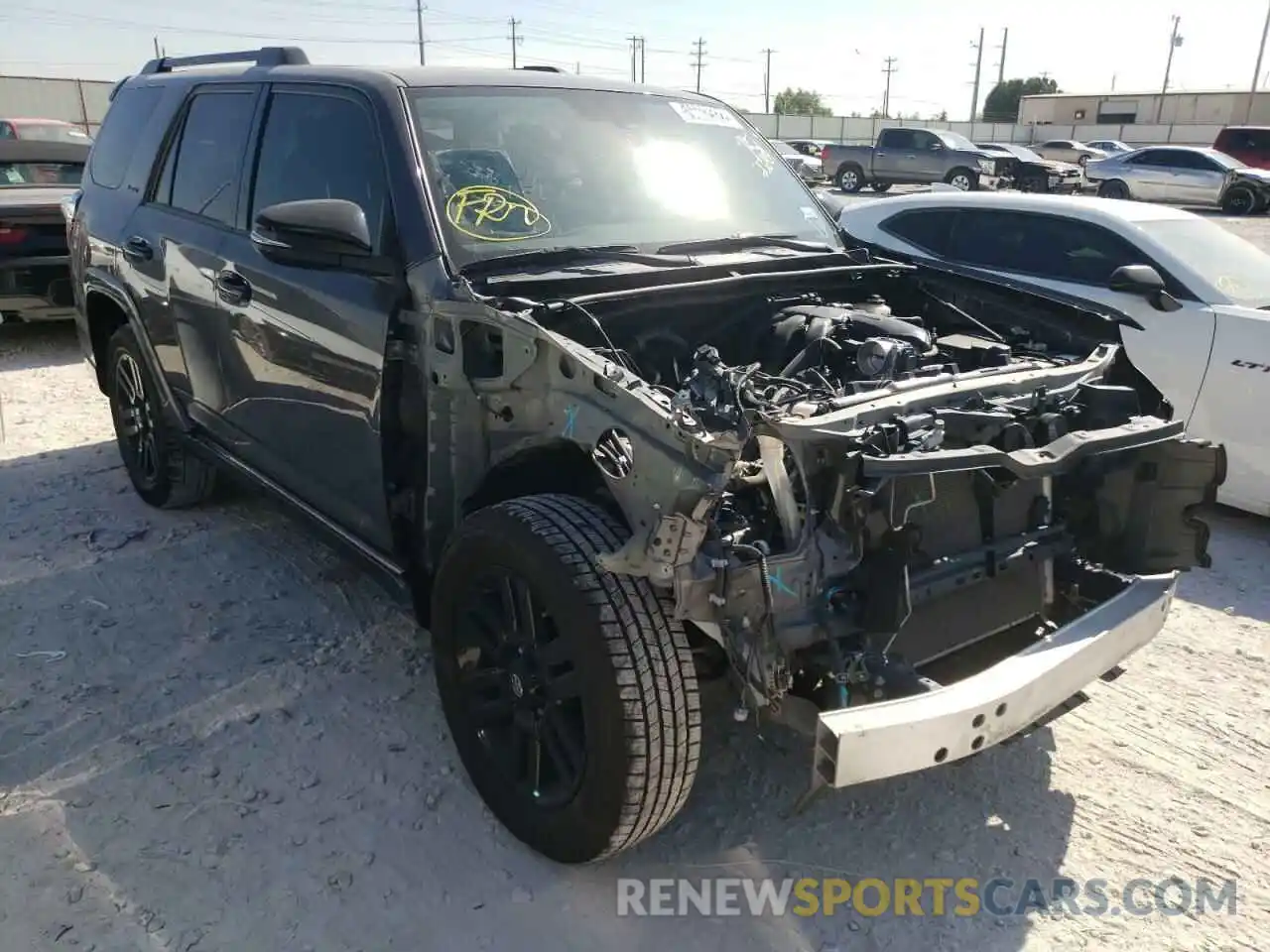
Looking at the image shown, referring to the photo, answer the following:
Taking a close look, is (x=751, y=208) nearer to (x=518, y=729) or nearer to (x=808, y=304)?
(x=808, y=304)

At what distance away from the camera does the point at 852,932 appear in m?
2.53

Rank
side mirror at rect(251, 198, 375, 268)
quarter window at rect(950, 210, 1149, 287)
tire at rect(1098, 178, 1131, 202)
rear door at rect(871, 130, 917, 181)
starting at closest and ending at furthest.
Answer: side mirror at rect(251, 198, 375, 268)
quarter window at rect(950, 210, 1149, 287)
tire at rect(1098, 178, 1131, 202)
rear door at rect(871, 130, 917, 181)

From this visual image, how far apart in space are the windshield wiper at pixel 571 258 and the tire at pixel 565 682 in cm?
76

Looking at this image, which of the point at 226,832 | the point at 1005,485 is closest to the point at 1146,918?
the point at 1005,485

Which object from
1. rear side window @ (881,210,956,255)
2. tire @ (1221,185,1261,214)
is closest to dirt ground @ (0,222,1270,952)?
rear side window @ (881,210,956,255)

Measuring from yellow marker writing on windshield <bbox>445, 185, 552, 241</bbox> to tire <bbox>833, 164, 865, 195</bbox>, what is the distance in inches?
→ 1067

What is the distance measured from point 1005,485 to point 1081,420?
363mm

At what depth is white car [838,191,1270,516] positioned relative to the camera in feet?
15.9

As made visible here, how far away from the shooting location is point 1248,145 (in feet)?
88.8

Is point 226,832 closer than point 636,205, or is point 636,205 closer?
point 226,832

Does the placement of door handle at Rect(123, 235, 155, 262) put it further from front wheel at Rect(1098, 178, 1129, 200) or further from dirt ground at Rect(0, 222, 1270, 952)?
front wheel at Rect(1098, 178, 1129, 200)

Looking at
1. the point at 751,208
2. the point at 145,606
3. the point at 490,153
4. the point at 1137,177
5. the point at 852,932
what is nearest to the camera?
the point at 852,932

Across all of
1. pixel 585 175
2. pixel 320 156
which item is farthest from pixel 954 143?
pixel 320 156

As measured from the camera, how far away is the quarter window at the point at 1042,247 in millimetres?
5609
